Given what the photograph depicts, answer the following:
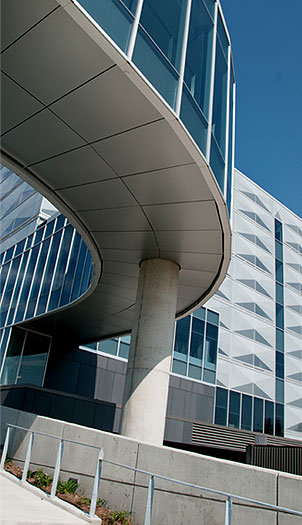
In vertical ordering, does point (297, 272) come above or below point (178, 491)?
above

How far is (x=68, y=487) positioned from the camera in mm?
7820

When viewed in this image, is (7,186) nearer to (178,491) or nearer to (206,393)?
(206,393)

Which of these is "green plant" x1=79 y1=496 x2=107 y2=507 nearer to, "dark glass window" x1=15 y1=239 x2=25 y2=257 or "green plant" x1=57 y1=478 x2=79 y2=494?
"green plant" x1=57 y1=478 x2=79 y2=494

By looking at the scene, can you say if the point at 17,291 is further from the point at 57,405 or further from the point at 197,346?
the point at 197,346

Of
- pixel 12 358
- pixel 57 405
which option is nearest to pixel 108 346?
pixel 12 358

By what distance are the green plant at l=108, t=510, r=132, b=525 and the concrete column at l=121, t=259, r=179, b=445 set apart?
2483mm

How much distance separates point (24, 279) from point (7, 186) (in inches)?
562

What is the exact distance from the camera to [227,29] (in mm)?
10695

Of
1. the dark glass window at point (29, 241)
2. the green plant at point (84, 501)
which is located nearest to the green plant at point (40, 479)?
the green plant at point (84, 501)

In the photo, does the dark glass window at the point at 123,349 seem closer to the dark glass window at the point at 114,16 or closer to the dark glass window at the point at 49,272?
the dark glass window at the point at 49,272

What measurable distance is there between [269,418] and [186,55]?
84.4 ft

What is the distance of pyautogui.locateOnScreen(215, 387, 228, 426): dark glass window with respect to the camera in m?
24.8

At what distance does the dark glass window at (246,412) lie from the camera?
2681cm

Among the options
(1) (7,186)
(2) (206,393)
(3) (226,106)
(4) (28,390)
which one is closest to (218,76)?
(3) (226,106)
